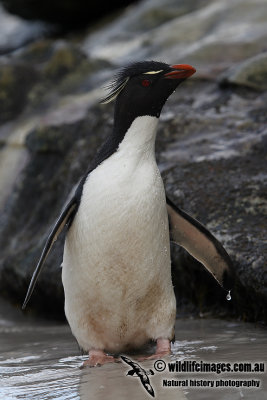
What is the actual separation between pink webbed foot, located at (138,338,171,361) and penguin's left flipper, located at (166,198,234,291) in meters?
0.64

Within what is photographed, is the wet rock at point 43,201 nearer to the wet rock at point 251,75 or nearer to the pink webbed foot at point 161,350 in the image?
the wet rock at point 251,75

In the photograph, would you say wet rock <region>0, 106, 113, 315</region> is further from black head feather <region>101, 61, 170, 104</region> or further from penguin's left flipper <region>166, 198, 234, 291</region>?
black head feather <region>101, 61, 170, 104</region>

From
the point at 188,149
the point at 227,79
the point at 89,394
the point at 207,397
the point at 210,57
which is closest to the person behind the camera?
the point at 207,397

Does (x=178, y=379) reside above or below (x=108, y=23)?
below

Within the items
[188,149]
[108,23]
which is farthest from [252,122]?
[108,23]

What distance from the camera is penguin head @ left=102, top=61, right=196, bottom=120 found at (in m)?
3.93

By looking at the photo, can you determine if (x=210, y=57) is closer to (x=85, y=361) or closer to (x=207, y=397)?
(x=85, y=361)

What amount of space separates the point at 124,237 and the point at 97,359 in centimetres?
66

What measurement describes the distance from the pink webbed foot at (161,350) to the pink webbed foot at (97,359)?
171 mm

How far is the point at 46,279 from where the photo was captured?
19.3ft

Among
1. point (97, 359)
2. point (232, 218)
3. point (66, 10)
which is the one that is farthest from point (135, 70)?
point (66, 10)

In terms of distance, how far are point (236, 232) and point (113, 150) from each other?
4.17 feet

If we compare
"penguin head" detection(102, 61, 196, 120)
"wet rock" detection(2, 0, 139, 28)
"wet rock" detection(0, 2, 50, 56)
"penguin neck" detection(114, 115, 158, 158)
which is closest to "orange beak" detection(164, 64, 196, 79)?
"penguin head" detection(102, 61, 196, 120)

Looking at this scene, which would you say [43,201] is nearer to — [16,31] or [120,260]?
[120,260]
